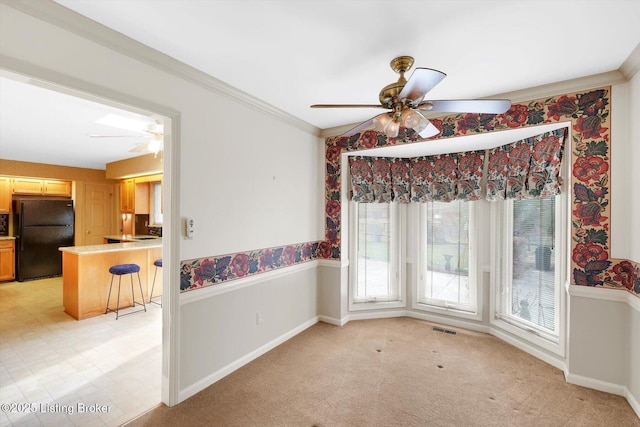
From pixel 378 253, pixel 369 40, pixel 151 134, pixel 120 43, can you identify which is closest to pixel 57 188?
pixel 151 134

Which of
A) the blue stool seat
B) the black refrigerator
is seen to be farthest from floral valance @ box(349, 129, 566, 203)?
the black refrigerator

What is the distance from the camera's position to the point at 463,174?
3447mm

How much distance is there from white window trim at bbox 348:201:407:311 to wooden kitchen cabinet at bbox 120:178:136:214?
5.12 meters

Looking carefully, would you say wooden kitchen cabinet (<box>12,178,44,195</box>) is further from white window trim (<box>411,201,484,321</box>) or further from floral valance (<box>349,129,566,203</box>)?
white window trim (<box>411,201,484,321</box>)

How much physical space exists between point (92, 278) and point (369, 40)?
14.3 ft

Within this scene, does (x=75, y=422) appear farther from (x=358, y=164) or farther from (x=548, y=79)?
(x=548, y=79)

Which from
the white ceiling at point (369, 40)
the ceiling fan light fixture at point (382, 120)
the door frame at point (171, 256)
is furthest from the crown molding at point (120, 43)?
the ceiling fan light fixture at point (382, 120)

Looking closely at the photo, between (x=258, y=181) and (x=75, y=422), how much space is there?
2.23 m

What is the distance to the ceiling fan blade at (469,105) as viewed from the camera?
1.63 m

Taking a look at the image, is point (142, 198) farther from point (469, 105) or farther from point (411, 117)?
point (469, 105)

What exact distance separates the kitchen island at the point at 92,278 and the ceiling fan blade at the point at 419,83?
4141 mm

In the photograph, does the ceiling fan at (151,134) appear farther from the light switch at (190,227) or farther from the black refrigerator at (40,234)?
the black refrigerator at (40,234)

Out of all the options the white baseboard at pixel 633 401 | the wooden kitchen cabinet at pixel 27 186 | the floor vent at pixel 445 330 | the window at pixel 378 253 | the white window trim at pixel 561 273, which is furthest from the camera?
the wooden kitchen cabinet at pixel 27 186

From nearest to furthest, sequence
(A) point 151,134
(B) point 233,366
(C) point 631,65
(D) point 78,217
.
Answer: (C) point 631,65 → (B) point 233,366 → (A) point 151,134 → (D) point 78,217
